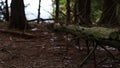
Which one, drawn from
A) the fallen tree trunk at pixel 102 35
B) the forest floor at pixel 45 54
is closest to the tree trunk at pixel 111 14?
the fallen tree trunk at pixel 102 35

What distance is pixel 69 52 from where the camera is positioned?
9.40 meters

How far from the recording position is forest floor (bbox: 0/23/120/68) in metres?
8.03

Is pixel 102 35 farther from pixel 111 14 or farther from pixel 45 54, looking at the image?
pixel 111 14

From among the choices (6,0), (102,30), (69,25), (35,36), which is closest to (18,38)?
(35,36)

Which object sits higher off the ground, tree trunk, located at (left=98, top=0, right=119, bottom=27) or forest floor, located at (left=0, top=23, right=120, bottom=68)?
tree trunk, located at (left=98, top=0, right=119, bottom=27)

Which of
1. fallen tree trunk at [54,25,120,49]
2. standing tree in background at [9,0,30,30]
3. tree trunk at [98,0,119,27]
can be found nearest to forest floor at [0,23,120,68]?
fallen tree trunk at [54,25,120,49]

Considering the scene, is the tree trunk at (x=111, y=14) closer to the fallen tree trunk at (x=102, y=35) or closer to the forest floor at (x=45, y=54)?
the fallen tree trunk at (x=102, y=35)

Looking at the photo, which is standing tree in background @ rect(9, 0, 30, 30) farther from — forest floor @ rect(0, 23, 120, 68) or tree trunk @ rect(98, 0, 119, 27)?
tree trunk @ rect(98, 0, 119, 27)

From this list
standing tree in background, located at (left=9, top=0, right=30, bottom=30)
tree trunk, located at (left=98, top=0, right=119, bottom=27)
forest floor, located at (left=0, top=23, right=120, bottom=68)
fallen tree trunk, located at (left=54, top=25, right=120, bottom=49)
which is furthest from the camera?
standing tree in background, located at (left=9, top=0, right=30, bottom=30)

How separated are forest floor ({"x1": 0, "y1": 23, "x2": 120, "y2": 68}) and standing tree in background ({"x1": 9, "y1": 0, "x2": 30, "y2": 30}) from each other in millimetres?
1674

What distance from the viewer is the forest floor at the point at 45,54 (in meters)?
8.03

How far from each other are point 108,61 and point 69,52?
1.53 m

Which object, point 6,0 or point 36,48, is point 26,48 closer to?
point 36,48

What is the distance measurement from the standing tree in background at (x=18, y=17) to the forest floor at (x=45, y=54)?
1674 millimetres
